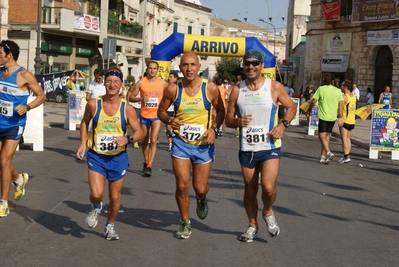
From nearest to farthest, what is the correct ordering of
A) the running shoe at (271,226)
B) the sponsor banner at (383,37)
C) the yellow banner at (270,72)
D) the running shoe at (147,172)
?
the running shoe at (271,226) < the running shoe at (147,172) < the yellow banner at (270,72) < the sponsor banner at (383,37)

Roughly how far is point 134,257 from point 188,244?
740mm

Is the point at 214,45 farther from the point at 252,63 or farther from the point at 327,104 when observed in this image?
the point at 252,63

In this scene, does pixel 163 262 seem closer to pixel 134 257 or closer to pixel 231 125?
pixel 134 257

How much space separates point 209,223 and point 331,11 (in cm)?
3807

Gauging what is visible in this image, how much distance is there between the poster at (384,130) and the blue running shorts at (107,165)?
1095cm

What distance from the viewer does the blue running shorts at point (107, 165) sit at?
672 cm

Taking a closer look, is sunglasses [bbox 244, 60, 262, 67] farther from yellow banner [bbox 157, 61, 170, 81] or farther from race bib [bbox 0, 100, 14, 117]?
yellow banner [bbox 157, 61, 170, 81]

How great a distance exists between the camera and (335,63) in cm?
4369

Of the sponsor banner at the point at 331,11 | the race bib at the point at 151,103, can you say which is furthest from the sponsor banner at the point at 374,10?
the race bib at the point at 151,103

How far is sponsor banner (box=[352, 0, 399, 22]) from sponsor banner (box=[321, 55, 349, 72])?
9.82 ft

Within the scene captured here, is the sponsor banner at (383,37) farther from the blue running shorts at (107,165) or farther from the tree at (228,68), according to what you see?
the tree at (228,68)

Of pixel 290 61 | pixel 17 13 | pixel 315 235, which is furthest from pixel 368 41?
pixel 315 235

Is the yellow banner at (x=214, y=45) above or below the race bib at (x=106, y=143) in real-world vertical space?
above

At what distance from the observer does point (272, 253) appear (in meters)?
6.51
